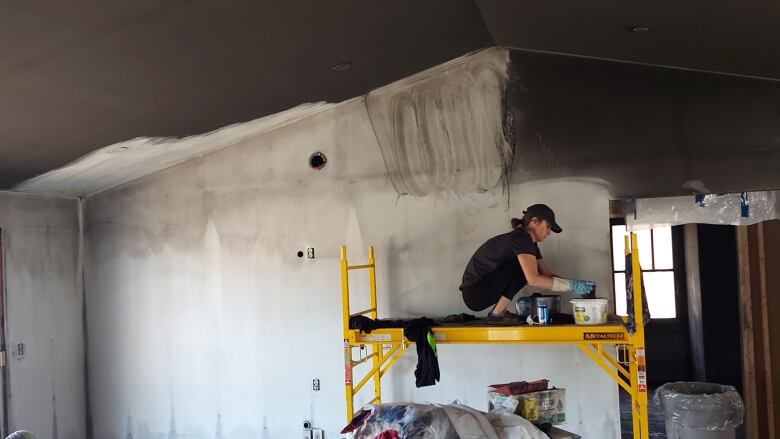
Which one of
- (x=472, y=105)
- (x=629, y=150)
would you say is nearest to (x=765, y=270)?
(x=629, y=150)

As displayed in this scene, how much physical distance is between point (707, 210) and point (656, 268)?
374cm

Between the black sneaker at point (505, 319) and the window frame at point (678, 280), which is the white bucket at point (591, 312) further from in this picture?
the window frame at point (678, 280)

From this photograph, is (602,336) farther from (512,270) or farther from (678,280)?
(678,280)

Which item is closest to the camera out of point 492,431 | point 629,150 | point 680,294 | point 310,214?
point 492,431

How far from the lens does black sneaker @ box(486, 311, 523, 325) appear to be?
380 centimetres

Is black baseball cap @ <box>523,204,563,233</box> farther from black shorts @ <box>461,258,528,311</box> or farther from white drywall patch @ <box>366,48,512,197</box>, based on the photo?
white drywall patch @ <box>366,48,512,197</box>

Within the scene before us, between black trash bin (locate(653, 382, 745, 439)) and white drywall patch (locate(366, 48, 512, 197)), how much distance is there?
6.33 feet

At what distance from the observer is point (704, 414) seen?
429cm

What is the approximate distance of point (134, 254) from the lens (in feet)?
16.7

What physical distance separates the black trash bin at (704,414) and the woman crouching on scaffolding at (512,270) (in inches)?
53.1

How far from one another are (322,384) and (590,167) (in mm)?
2403

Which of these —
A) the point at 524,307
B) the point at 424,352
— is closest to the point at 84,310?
the point at 424,352

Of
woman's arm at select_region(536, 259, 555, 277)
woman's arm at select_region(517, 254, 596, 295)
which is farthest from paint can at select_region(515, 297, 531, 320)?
woman's arm at select_region(517, 254, 596, 295)

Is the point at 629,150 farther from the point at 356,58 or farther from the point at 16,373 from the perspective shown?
the point at 16,373
